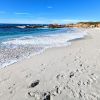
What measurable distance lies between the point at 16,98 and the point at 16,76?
1720 mm

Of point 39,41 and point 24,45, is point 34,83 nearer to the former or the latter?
point 24,45

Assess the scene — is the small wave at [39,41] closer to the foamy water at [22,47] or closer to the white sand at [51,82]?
the foamy water at [22,47]

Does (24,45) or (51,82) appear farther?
(24,45)

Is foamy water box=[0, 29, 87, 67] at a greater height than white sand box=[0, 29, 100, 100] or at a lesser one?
lesser

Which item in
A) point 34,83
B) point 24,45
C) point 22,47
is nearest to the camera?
point 34,83

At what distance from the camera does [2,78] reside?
5645mm

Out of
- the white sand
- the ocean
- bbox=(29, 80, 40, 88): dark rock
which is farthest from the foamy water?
bbox=(29, 80, 40, 88): dark rock

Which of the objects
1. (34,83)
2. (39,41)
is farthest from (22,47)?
(34,83)

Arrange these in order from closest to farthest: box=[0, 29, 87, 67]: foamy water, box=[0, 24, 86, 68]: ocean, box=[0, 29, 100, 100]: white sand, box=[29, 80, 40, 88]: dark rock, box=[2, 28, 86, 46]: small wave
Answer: box=[0, 29, 100, 100]: white sand
box=[29, 80, 40, 88]: dark rock
box=[0, 29, 87, 67]: foamy water
box=[0, 24, 86, 68]: ocean
box=[2, 28, 86, 46]: small wave

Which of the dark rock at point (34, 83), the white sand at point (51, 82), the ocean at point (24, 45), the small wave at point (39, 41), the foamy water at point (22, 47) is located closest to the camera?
the white sand at point (51, 82)

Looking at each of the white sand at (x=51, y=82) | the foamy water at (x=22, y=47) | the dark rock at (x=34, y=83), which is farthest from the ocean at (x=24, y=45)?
the dark rock at (x=34, y=83)

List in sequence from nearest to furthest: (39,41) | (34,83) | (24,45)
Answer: (34,83) < (24,45) < (39,41)

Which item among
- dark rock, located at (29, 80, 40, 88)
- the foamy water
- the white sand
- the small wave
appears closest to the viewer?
the white sand

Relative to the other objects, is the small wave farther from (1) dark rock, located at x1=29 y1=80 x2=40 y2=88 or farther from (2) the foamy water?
(1) dark rock, located at x1=29 y1=80 x2=40 y2=88
